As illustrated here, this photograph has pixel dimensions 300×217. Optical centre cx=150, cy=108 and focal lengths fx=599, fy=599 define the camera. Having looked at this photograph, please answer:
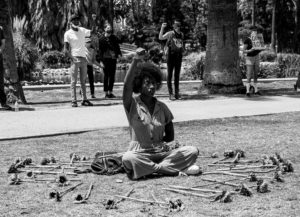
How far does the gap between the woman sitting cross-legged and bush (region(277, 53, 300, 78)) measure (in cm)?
1673

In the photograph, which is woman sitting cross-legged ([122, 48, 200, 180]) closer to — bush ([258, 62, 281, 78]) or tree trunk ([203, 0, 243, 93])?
tree trunk ([203, 0, 243, 93])

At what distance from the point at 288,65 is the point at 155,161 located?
17.2m

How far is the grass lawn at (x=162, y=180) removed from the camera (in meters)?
4.61

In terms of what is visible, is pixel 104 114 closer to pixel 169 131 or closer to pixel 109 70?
pixel 109 70

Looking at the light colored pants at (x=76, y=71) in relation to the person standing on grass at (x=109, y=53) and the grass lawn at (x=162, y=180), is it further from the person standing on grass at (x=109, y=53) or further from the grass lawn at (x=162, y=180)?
the grass lawn at (x=162, y=180)

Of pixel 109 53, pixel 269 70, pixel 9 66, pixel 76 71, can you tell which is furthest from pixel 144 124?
pixel 269 70

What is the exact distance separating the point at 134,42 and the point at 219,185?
4737 cm

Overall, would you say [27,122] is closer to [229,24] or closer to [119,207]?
[119,207]

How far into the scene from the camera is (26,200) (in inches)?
196

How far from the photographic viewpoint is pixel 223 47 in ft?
45.5

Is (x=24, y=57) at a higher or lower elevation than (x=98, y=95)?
higher

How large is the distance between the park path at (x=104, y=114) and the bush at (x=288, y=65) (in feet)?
30.6

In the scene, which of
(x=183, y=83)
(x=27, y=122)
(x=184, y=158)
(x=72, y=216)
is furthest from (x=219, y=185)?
(x=183, y=83)

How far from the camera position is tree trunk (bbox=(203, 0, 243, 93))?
45.5 feet
